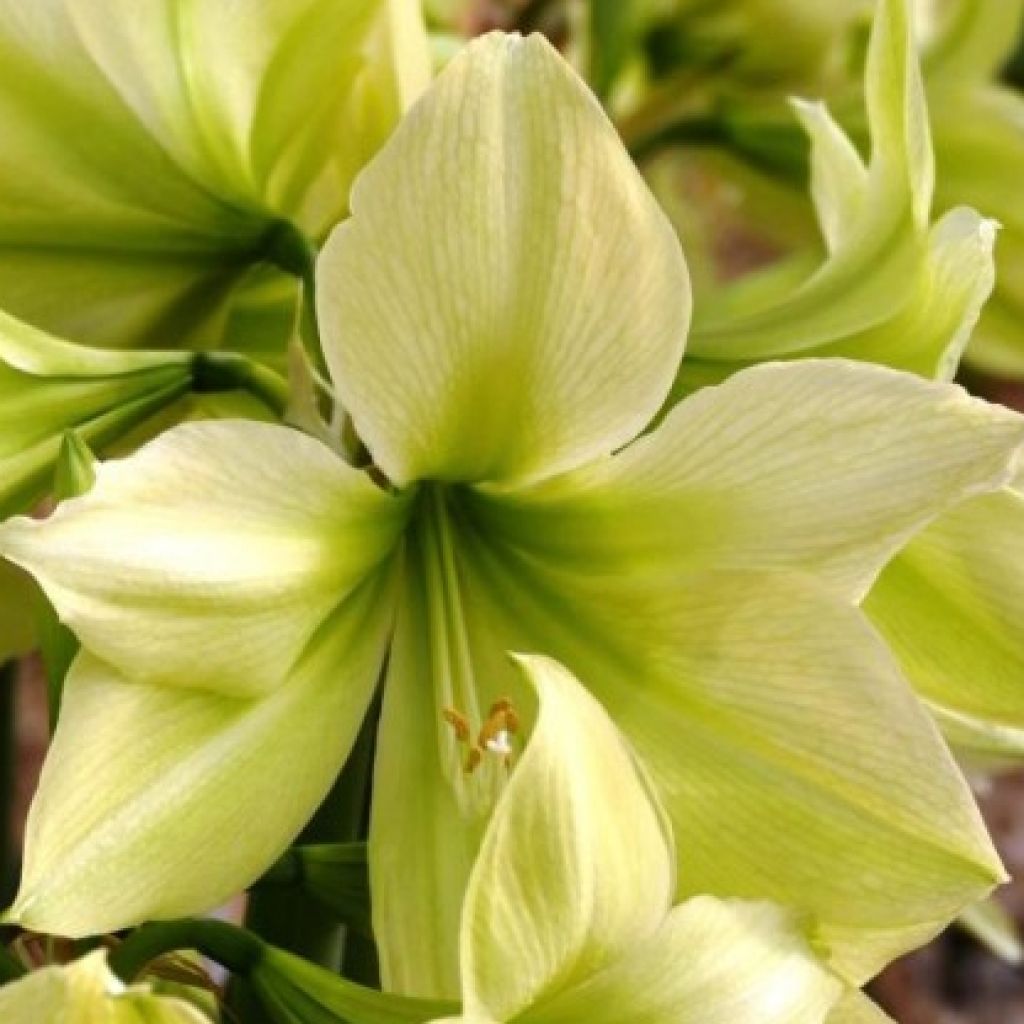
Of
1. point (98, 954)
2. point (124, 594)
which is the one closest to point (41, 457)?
point (124, 594)

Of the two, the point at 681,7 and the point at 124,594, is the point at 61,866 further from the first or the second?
the point at 681,7

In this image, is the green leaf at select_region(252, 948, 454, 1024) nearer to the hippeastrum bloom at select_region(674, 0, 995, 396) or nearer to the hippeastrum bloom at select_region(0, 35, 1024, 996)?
the hippeastrum bloom at select_region(0, 35, 1024, 996)

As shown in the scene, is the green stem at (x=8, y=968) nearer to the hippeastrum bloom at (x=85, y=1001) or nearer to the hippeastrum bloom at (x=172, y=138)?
the hippeastrum bloom at (x=85, y=1001)

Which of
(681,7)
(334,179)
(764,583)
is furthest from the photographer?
(681,7)

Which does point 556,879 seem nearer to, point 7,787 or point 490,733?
point 490,733

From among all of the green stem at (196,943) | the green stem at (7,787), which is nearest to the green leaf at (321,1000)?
the green stem at (196,943)

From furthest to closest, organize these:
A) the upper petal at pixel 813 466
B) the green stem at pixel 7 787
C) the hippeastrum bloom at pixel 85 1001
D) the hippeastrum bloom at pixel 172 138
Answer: the green stem at pixel 7 787, the hippeastrum bloom at pixel 172 138, the upper petal at pixel 813 466, the hippeastrum bloom at pixel 85 1001

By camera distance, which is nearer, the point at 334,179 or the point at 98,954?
the point at 98,954

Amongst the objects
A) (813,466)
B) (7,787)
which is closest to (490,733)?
(813,466)
